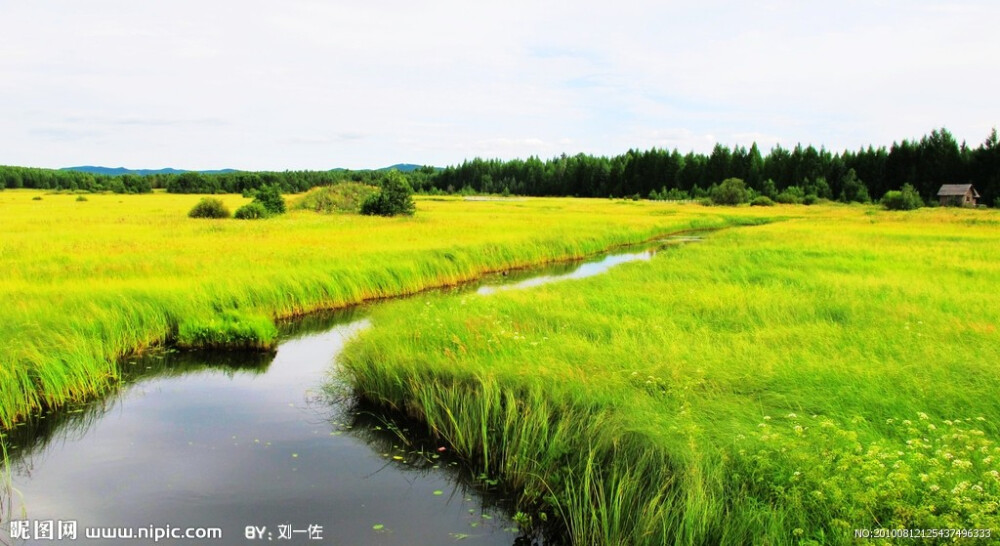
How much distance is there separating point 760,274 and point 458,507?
1596 centimetres

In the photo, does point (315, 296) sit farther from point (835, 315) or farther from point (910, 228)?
point (910, 228)

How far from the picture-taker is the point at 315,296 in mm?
18250

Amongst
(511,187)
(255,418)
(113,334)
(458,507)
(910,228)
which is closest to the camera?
(458,507)

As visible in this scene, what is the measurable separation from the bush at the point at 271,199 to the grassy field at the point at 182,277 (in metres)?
8.44

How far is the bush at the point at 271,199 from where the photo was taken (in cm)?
4325

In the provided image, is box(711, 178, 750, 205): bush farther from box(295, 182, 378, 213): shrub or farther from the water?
the water

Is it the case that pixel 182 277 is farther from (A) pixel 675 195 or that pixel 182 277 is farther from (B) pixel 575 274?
(A) pixel 675 195

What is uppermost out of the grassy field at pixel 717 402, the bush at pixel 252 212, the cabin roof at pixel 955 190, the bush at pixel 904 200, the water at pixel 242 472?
the cabin roof at pixel 955 190

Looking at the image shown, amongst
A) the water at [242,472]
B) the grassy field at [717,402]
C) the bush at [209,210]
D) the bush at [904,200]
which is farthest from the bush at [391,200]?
the bush at [904,200]

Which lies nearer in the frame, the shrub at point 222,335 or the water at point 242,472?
the water at point 242,472

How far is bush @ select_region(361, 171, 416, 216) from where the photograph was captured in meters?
46.2

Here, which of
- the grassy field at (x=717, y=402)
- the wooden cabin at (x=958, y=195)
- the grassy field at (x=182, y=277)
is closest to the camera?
the grassy field at (x=717, y=402)

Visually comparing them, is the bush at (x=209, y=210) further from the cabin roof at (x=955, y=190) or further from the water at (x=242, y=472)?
the cabin roof at (x=955, y=190)

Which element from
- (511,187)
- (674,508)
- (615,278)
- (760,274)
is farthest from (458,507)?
(511,187)
